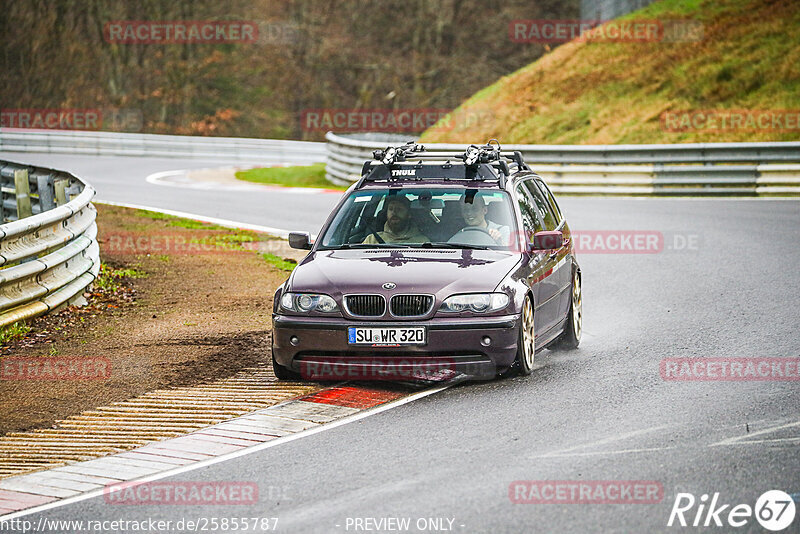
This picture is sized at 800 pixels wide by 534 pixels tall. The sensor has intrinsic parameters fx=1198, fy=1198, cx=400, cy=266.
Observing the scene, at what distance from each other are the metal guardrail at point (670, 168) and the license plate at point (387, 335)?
685 inches

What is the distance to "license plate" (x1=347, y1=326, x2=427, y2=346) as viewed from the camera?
28.2 feet

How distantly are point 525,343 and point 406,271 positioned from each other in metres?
1.05

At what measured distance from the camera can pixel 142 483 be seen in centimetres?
660

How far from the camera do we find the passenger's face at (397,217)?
9922 mm

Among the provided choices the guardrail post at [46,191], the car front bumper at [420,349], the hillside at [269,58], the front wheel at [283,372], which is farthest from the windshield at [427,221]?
the hillside at [269,58]

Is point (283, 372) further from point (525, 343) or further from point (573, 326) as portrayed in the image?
point (573, 326)

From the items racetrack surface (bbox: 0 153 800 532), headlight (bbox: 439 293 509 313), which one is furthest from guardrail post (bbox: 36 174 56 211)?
headlight (bbox: 439 293 509 313)

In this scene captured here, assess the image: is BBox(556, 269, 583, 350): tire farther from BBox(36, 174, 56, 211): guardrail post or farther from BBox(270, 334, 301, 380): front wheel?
BBox(36, 174, 56, 211): guardrail post

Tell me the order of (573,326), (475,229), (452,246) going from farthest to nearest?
1. (573,326)
2. (475,229)
3. (452,246)

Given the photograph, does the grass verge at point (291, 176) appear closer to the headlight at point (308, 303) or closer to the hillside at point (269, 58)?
the headlight at point (308, 303)

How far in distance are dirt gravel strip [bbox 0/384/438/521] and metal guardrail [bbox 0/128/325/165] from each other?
108 ft

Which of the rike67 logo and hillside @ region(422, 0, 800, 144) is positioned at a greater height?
hillside @ region(422, 0, 800, 144)

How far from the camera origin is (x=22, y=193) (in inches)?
734

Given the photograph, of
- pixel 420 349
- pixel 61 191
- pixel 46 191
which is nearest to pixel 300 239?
pixel 420 349
